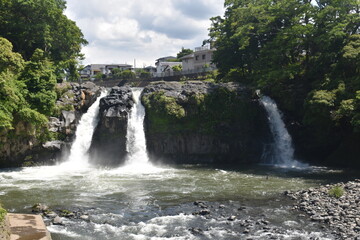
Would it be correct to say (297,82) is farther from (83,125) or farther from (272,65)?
(83,125)

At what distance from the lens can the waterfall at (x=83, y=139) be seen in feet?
107

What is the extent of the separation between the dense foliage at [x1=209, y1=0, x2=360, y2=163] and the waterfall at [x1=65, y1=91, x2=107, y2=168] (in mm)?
16791

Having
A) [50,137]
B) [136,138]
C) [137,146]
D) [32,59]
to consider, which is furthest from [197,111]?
[32,59]

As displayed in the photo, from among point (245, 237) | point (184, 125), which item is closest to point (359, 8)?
point (184, 125)

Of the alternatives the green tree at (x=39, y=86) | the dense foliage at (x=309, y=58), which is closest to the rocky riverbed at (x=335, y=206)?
the dense foliage at (x=309, y=58)

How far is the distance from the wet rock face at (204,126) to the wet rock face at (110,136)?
2497 mm

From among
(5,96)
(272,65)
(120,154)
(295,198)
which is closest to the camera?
(295,198)

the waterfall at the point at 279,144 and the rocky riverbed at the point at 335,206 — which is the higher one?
the waterfall at the point at 279,144

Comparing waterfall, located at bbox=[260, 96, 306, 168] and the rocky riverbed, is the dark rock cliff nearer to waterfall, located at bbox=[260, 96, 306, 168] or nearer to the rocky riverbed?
waterfall, located at bbox=[260, 96, 306, 168]

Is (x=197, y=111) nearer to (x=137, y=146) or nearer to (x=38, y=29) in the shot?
(x=137, y=146)

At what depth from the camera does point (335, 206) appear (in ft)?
57.4

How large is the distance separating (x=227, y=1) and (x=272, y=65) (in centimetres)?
1365

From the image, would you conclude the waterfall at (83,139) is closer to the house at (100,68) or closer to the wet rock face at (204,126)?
the wet rock face at (204,126)

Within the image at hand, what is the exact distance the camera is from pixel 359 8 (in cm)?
3403
